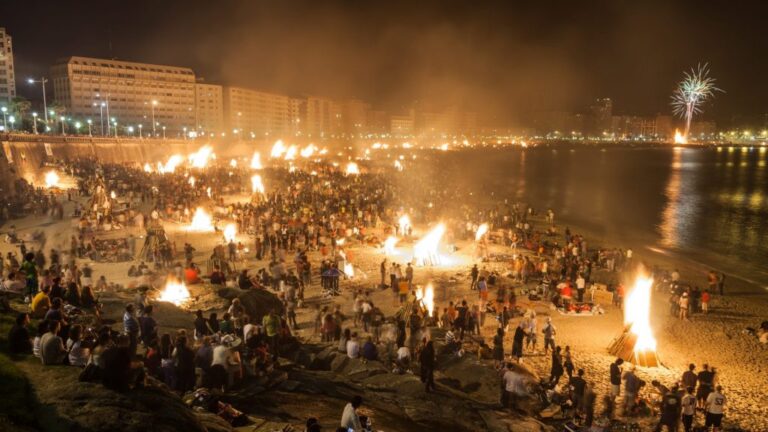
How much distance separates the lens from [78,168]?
4697 cm

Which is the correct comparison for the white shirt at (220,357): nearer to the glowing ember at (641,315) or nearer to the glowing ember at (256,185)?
the glowing ember at (641,315)

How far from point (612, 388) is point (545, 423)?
253 centimetres

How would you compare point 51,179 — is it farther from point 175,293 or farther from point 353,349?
point 353,349

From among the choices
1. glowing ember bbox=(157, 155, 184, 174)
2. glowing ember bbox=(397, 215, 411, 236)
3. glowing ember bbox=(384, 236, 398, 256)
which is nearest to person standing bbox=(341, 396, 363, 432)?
glowing ember bbox=(384, 236, 398, 256)

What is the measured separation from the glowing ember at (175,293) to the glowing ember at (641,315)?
507 inches

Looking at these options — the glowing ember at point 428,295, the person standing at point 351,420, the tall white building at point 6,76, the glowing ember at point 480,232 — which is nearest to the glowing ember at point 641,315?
the glowing ember at point 428,295

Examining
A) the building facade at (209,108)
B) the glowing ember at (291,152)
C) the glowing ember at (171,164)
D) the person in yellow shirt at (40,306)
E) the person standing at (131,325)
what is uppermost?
the building facade at (209,108)

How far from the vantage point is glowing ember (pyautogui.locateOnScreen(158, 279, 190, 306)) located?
15355 millimetres

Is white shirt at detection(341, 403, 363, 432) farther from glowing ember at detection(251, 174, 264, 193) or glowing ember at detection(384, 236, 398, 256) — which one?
glowing ember at detection(251, 174, 264, 193)

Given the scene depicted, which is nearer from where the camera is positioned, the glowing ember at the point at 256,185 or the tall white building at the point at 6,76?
the glowing ember at the point at 256,185

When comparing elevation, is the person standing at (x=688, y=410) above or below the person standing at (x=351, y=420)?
below

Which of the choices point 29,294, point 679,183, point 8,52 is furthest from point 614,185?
point 8,52

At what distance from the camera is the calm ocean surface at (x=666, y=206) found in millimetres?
37622

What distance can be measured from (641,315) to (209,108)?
140146 mm
